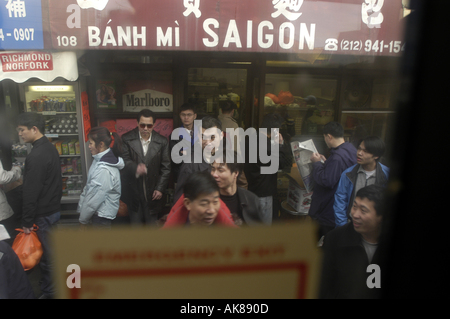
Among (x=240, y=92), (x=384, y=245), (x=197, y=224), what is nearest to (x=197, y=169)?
(x=197, y=224)

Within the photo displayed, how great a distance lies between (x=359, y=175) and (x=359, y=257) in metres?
0.73

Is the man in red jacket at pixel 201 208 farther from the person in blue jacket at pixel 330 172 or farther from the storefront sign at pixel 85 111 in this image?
the storefront sign at pixel 85 111

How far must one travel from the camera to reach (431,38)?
45.8 inches

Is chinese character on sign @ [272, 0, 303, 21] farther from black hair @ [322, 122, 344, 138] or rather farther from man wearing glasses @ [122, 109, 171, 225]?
man wearing glasses @ [122, 109, 171, 225]

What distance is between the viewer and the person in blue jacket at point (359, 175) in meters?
2.14

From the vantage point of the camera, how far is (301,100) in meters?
4.02

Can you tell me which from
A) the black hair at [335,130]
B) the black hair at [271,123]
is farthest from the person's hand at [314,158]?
the black hair at [271,123]

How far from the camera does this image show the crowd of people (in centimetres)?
178

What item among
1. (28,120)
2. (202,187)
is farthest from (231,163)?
(28,120)

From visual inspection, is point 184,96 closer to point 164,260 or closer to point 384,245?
point 164,260

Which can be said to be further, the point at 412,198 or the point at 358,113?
the point at 358,113

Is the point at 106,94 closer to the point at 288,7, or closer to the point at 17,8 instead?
the point at 17,8

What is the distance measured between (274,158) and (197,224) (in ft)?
4.63

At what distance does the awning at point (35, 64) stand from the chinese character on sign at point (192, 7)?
1.20 metres
